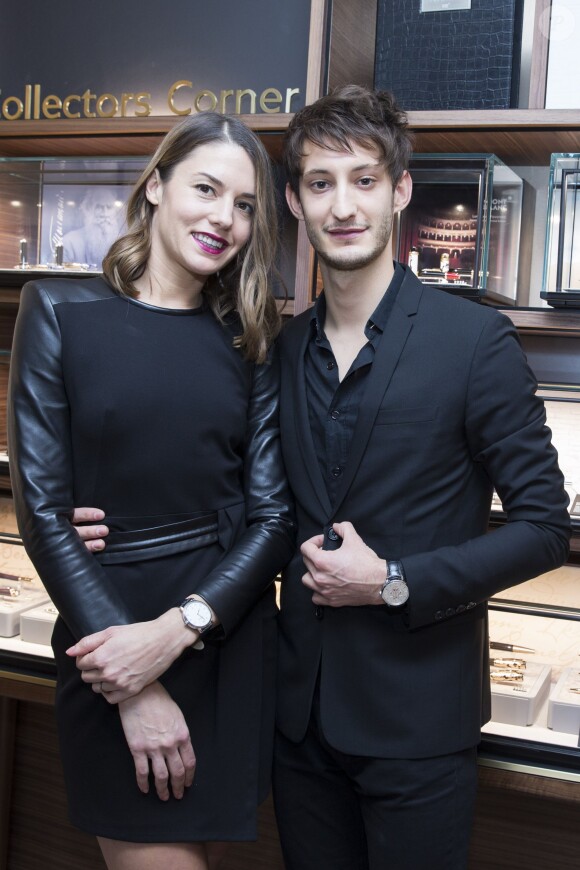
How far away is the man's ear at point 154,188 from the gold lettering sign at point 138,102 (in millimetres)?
821

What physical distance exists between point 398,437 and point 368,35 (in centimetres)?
144

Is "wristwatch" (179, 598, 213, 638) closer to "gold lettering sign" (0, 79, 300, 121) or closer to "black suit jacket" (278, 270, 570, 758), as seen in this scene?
"black suit jacket" (278, 270, 570, 758)

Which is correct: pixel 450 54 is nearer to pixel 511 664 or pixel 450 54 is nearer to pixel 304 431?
pixel 304 431

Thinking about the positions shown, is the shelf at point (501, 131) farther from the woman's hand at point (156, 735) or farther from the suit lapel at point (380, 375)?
the woman's hand at point (156, 735)

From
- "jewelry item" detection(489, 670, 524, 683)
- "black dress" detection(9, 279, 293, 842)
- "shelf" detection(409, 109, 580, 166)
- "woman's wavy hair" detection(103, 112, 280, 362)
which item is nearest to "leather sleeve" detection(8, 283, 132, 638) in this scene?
"black dress" detection(9, 279, 293, 842)

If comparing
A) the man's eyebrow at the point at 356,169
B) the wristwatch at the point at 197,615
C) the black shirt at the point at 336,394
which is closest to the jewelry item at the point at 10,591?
the wristwatch at the point at 197,615

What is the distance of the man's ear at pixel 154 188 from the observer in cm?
181

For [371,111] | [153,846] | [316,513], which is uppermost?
[371,111]

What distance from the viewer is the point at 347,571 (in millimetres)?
1627

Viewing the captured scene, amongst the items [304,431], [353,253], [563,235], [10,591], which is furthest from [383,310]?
[10,591]

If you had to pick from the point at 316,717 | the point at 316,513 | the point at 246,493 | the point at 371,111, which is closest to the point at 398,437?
the point at 316,513

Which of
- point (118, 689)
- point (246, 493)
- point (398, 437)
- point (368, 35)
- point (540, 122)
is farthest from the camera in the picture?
point (368, 35)

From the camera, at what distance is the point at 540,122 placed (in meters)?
2.14

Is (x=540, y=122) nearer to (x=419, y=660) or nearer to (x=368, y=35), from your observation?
(x=368, y=35)
